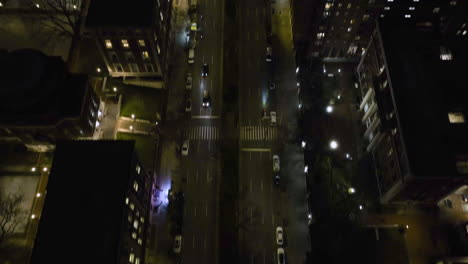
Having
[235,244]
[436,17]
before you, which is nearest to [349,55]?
[436,17]

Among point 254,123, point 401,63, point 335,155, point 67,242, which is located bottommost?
point 67,242

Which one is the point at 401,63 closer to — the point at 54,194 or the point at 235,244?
the point at 235,244

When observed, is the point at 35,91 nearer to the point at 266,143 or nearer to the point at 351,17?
the point at 266,143

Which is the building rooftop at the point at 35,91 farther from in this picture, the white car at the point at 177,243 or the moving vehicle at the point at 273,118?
→ the moving vehicle at the point at 273,118

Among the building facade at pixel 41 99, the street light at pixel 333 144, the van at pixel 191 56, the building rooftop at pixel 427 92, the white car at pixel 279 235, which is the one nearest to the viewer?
the building rooftop at pixel 427 92

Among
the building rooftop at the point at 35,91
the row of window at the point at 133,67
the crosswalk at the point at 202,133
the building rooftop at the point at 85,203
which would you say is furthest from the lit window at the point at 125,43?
the building rooftop at the point at 85,203

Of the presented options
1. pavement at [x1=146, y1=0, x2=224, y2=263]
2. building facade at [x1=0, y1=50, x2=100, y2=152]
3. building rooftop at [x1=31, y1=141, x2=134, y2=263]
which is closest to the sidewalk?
pavement at [x1=146, y1=0, x2=224, y2=263]
